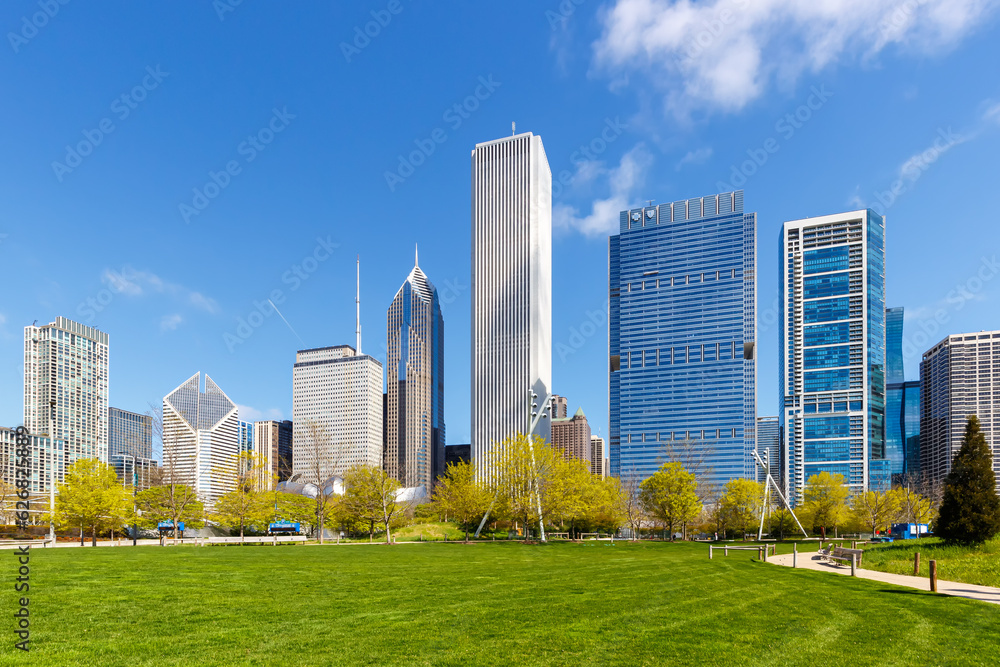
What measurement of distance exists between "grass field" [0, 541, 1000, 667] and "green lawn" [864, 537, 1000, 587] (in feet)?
19.8

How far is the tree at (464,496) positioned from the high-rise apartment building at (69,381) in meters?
110

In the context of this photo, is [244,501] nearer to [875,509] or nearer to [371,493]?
[371,493]

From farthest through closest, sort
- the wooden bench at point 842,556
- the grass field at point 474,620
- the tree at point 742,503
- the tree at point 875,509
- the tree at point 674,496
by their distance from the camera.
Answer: the tree at point 742,503 → the tree at point 875,509 → the tree at point 674,496 → the wooden bench at point 842,556 → the grass field at point 474,620

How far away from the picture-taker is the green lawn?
2281 centimetres

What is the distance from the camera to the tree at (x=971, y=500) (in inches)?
Result: 1144

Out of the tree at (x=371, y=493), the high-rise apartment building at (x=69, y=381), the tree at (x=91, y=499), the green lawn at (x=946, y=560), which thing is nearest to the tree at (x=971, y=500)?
the green lawn at (x=946, y=560)

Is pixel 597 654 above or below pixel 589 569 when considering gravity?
above

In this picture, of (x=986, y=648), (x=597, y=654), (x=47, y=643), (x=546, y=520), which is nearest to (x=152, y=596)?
(x=47, y=643)

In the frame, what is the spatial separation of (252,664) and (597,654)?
16.2 feet

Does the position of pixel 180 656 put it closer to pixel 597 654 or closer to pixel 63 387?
pixel 597 654

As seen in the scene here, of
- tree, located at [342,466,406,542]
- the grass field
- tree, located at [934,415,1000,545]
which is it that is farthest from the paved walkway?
tree, located at [342,466,406,542]

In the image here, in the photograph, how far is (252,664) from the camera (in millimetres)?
8953

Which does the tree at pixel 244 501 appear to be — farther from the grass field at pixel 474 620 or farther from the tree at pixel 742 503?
the tree at pixel 742 503

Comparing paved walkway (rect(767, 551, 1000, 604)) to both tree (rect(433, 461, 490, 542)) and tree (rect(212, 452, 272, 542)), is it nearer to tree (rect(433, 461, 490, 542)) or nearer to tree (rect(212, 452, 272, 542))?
tree (rect(433, 461, 490, 542))
